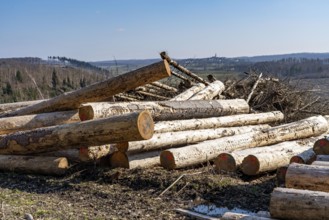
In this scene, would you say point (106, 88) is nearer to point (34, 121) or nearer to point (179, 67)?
point (34, 121)

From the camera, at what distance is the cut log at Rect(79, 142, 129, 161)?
791 centimetres

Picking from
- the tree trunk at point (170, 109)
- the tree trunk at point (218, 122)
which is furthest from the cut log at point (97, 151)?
the tree trunk at point (218, 122)

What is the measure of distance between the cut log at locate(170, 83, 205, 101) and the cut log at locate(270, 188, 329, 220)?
21.8 feet

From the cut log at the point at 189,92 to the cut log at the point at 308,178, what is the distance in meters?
6.07

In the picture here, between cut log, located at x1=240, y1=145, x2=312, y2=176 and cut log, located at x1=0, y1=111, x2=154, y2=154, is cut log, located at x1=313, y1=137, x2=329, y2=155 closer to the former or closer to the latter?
cut log, located at x1=240, y1=145, x2=312, y2=176

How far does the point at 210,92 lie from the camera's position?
482 inches

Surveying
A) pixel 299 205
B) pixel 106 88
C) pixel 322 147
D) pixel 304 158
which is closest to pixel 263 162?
pixel 304 158

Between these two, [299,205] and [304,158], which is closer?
[299,205]

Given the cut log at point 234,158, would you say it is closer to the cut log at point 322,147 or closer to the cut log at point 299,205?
the cut log at point 322,147

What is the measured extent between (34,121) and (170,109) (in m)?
2.74

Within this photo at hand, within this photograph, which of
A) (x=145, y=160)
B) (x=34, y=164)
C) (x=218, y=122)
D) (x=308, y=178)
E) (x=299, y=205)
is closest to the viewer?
(x=299, y=205)

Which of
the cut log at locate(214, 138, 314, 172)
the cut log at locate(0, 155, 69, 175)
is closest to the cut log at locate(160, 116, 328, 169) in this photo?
the cut log at locate(214, 138, 314, 172)

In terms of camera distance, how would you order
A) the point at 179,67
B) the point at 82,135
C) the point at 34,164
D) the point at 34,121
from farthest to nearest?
the point at 179,67 < the point at 34,121 < the point at 34,164 < the point at 82,135

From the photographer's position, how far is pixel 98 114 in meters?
8.23
